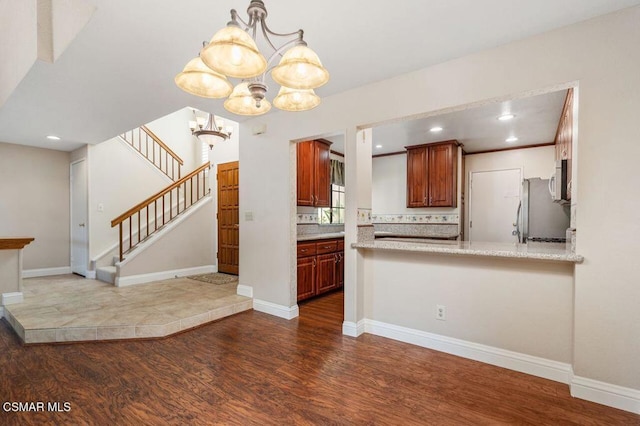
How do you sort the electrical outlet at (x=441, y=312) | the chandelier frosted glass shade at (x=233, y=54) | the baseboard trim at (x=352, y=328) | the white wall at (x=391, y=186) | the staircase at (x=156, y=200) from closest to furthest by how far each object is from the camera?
the chandelier frosted glass shade at (x=233, y=54), the electrical outlet at (x=441, y=312), the baseboard trim at (x=352, y=328), the staircase at (x=156, y=200), the white wall at (x=391, y=186)

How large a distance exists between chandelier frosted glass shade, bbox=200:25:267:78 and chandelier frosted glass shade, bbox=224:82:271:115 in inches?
15.1

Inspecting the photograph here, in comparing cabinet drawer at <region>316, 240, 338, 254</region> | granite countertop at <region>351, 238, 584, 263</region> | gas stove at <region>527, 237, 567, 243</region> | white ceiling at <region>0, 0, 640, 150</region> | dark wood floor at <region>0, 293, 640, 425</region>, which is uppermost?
white ceiling at <region>0, 0, 640, 150</region>

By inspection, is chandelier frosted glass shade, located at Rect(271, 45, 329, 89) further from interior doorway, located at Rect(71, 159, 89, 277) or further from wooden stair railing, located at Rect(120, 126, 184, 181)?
wooden stair railing, located at Rect(120, 126, 184, 181)

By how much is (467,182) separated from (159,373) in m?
5.87

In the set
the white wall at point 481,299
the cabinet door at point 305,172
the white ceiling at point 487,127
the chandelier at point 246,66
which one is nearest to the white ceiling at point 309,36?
the chandelier at point 246,66

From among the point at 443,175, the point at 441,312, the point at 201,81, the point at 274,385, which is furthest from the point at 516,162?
the point at 201,81

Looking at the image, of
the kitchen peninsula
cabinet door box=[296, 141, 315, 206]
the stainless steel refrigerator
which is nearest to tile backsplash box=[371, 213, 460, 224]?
the stainless steel refrigerator

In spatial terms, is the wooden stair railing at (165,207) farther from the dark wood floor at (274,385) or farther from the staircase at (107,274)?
the dark wood floor at (274,385)

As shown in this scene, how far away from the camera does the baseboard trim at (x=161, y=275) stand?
4.62 m

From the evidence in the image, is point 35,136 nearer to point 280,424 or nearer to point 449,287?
point 280,424

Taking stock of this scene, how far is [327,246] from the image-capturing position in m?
4.51

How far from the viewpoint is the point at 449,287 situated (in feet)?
8.87

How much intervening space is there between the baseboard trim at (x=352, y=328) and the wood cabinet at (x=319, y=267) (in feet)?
3.56

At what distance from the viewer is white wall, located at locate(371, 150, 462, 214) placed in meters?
6.06
